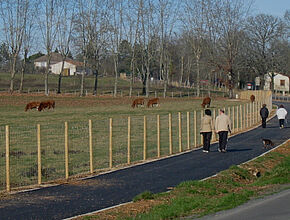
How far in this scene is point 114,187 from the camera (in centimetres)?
1430

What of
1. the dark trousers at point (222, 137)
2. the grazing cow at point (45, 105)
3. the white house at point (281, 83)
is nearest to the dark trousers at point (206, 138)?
the dark trousers at point (222, 137)

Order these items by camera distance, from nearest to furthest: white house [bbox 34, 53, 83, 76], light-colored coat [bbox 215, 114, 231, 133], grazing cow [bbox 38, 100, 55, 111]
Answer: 1. light-colored coat [bbox 215, 114, 231, 133]
2. grazing cow [bbox 38, 100, 55, 111]
3. white house [bbox 34, 53, 83, 76]

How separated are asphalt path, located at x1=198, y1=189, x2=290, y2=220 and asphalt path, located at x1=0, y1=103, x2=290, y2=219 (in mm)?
2824

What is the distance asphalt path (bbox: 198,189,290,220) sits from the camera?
32.5ft

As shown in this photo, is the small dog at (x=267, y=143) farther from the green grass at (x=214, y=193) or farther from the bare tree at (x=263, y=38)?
the bare tree at (x=263, y=38)

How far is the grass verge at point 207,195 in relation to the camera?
10773 mm

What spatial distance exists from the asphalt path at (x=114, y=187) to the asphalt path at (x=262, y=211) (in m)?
2.82

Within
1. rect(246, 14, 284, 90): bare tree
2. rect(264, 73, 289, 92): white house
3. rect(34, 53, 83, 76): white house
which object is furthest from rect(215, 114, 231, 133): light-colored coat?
rect(34, 53, 83, 76): white house

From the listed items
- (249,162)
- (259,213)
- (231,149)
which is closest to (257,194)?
(259,213)

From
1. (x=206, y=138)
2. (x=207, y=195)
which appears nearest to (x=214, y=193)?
(x=207, y=195)

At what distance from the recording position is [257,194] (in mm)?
12695

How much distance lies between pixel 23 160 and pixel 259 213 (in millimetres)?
8359

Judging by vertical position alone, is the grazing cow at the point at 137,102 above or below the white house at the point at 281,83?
below

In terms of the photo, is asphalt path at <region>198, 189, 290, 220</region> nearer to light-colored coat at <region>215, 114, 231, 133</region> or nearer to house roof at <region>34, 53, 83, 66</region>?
light-colored coat at <region>215, 114, 231, 133</region>
